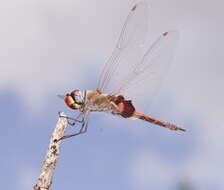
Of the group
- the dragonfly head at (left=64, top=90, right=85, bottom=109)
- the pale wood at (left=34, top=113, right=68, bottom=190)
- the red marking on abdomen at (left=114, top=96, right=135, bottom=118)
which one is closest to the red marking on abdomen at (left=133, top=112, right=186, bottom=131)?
the red marking on abdomen at (left=114, top=96, right=135, bottom=118)

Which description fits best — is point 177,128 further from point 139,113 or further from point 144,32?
point 144,32

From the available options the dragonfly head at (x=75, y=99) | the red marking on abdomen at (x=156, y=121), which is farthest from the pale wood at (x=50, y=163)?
the red marking on abdomen at (x=156, y=121)

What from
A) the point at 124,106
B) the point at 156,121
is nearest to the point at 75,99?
the point at 124,106

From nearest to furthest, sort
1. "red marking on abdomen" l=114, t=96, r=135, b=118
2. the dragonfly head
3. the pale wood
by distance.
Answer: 1. the pale wood
2. the dragonfly head
3. "red marking on abdomen" l=114, t=96, r=135, b=118

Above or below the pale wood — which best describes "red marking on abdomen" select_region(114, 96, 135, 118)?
above

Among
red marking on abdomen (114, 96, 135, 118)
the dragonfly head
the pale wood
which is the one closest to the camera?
the pale wood

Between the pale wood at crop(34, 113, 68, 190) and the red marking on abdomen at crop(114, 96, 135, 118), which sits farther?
the red marking on abdomen at crop(114, 96, 135, 118)

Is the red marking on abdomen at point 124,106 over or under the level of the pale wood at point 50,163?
over

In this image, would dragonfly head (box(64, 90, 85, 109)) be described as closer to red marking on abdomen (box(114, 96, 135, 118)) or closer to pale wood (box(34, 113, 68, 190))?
red marking on abdomen (box(114, 96, 135, 118))

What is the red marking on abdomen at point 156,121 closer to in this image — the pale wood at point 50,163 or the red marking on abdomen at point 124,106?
the red marking on abdomen at point 124,106
